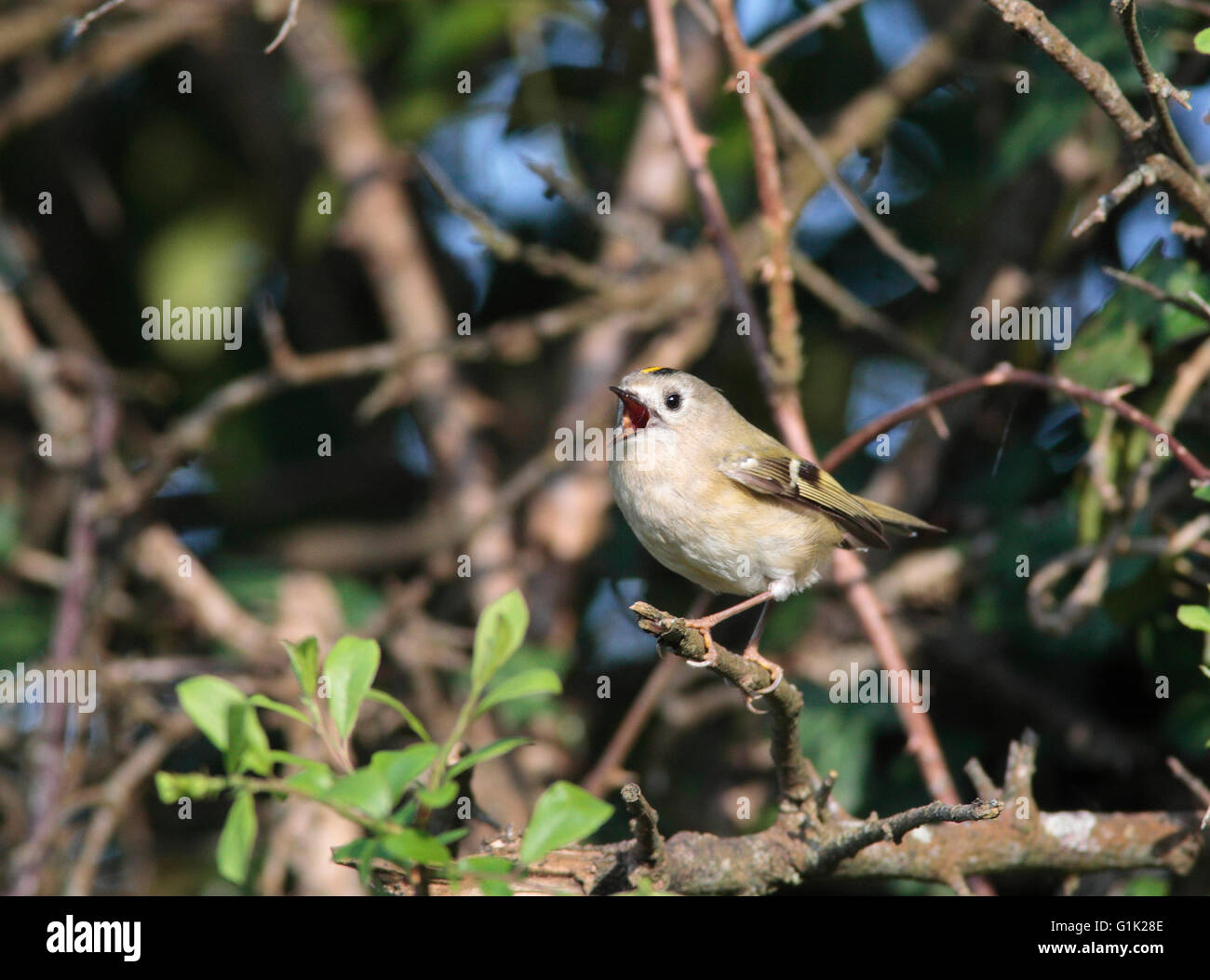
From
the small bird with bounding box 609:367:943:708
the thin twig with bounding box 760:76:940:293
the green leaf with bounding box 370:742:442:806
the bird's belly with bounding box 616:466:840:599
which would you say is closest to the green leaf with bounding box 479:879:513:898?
the green leaf with bounding box 370:742:442:806

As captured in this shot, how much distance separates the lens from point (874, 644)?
2.77 meters

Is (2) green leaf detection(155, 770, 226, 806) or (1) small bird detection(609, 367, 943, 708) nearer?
(2) green leaf detection(155, 770, 226, 806)

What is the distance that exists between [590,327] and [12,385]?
231 centimetres

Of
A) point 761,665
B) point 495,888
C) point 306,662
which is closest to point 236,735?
point 306,662

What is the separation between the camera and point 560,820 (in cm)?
139

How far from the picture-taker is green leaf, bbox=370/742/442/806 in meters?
1.33

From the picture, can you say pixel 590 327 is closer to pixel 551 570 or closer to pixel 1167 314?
pixel 551 570

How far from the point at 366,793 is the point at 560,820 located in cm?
24

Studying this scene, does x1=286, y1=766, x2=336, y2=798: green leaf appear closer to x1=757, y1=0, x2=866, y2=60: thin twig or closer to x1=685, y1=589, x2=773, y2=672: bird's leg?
x1=685, y1=589, x2=773, y2=672: bird's leg

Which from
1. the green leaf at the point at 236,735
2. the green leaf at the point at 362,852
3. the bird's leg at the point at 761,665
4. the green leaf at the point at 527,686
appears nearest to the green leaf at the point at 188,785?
the green leaf at the point at 236,735

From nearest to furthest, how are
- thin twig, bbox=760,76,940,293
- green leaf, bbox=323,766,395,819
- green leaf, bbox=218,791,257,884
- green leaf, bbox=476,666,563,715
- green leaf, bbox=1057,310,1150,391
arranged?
green leaf, bbox=323,766,395,819
green leaf, bbox=218,791,257,884
green leaf, bbox=476,666,563,715
green leaf, bbox=1057,310,1150,391
thin twig, bbox=760,76,940,293

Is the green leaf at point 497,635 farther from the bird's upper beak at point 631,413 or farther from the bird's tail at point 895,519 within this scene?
the bird's tail at point 895,519

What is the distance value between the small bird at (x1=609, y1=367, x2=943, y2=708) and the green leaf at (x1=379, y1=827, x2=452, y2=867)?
127 centimetres

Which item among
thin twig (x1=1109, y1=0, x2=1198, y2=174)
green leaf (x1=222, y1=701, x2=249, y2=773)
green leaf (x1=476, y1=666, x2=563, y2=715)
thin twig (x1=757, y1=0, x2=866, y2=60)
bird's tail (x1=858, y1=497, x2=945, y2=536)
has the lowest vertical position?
green leaf (x1=222, y1=701, x2=249, y2=773)
